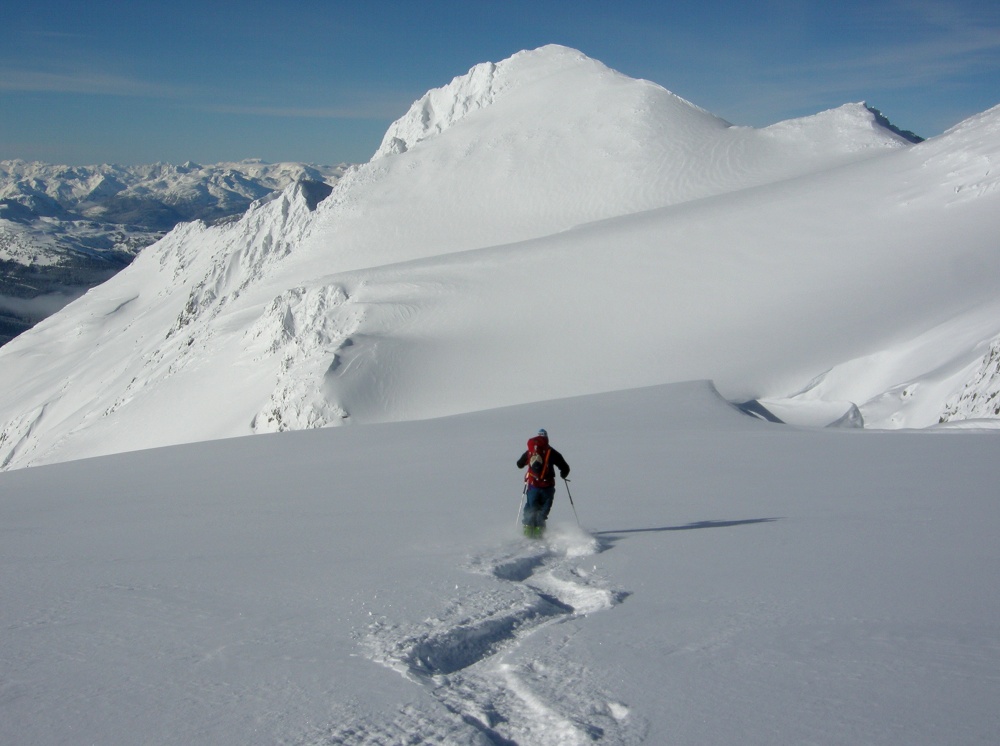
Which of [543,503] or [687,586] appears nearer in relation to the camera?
[687,586]

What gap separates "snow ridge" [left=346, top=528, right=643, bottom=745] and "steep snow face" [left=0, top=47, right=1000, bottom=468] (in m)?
21.7

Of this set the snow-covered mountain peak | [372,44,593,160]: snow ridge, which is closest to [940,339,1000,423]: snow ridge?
the snow-covered mountain peak

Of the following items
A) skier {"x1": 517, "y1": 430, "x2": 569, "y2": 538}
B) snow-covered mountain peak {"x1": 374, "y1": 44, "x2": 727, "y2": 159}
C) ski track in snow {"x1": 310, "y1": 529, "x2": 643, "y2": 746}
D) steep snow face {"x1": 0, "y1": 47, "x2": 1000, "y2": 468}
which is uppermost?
snow-covered mountain peak {"x1": 374, "y1": 44, "x2": 727, "y2": 159}

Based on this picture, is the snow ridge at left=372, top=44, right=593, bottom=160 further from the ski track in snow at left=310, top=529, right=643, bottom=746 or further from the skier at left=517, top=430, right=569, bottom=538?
the ski track in snow at left=310, top=529, right=643, bottom=746

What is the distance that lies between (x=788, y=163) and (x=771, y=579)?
191ft

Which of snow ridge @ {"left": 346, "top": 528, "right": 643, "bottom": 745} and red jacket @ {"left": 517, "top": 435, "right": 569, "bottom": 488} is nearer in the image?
snow ridge @ {"left": 346, "top": 528, "right": 643, "bottom": 745}

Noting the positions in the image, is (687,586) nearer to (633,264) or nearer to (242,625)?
(242,625)

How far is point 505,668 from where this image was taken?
4539 millimetres

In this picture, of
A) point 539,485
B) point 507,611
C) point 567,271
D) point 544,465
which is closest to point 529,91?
point 567,271

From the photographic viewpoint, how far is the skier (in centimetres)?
848

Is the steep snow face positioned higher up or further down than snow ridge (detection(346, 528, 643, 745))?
higher up

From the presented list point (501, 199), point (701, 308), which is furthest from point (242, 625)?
point (501, 199)

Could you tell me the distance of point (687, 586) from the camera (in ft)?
19.7

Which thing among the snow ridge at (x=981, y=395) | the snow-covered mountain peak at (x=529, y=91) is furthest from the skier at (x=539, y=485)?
the snow-covered mountain peak at (x=529, y=91)
